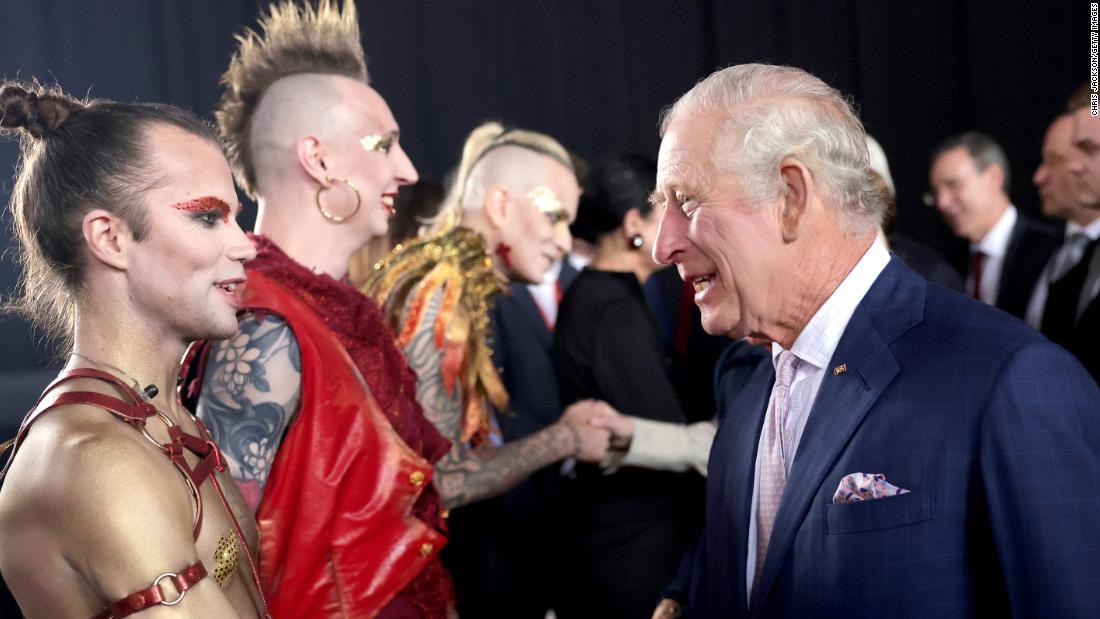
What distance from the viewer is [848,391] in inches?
58.1

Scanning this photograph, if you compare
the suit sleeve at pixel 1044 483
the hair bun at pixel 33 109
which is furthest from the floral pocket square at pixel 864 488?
the hair bun at pixel 33 109

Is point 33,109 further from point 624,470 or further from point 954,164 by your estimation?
point 954,164

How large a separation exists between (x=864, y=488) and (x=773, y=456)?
259 mm

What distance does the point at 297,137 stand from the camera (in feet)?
7.62

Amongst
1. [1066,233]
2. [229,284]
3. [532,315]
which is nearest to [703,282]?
[229,284]

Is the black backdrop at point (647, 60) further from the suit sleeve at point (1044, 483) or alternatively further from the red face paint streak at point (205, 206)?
the suit sleeve at point (1044, 483)

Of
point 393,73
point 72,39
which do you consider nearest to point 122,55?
point 72,39

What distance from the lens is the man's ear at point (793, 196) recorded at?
155 centimetres

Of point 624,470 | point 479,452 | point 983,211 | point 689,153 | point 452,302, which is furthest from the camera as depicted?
point 983,211

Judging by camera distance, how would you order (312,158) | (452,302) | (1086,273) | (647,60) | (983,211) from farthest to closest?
1. (647,60)
2. (983,211)
3. (1086,273)
4. (452,302)
5. (312,158)

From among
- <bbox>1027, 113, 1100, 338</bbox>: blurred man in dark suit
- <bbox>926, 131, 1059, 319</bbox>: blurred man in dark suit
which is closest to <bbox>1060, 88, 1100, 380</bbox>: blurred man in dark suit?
<bbox>1027, 113, 1100, 338</bbox>: blurred man in dark suit

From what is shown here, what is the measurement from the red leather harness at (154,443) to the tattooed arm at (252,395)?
0.37 m

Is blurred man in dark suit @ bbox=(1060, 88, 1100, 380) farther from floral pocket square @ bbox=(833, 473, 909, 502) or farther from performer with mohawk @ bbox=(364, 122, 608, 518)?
floral pocket square @ bbox=(833, 473, 909, 502)

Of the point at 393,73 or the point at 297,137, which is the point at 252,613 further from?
the point at 393,73
